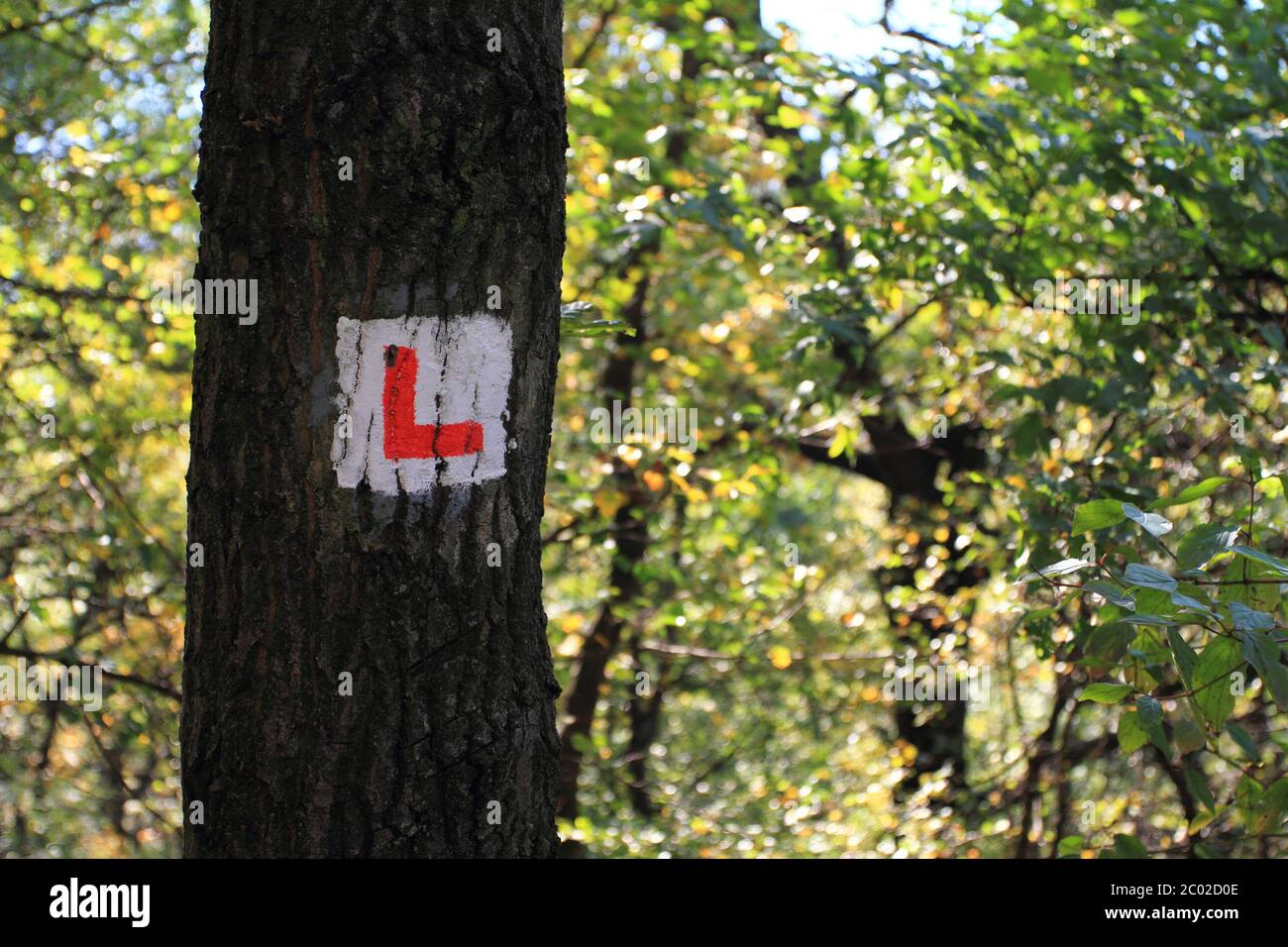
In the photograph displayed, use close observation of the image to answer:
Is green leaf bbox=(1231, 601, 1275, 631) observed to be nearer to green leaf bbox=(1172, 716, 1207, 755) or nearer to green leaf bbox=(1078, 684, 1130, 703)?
green leaf bbox=(1078, 684, 1130, 703)

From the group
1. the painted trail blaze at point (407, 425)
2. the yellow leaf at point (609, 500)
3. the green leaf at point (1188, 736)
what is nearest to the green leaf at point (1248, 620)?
the green leaf at point (1188, 736)

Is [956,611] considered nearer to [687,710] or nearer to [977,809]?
[977,809]

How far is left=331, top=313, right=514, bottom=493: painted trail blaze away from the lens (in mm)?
1635

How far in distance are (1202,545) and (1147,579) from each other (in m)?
0.26

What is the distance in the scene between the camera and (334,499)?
5.31 ft

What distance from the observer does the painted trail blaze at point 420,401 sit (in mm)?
1635

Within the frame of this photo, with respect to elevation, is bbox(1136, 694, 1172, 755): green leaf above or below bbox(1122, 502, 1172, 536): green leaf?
below

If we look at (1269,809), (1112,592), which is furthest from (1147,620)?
(1269,809)

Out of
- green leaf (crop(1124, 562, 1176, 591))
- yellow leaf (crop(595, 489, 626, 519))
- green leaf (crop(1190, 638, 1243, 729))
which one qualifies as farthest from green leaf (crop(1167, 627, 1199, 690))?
yellow leaf (crop(595, 489, 626, 519))

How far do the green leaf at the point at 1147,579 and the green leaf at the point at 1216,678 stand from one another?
0.57ft

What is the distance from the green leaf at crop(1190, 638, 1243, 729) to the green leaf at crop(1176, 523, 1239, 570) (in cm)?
14

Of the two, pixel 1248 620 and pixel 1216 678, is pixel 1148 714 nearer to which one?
pixel 1216 678

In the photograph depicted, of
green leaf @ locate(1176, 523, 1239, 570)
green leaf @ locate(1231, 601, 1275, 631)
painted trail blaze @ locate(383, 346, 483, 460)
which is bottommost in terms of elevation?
green leaf @ locate(1231, 601, 1275, 631)
